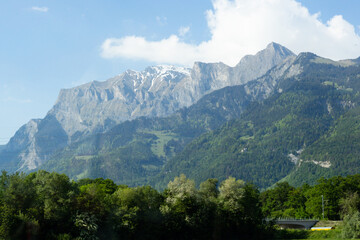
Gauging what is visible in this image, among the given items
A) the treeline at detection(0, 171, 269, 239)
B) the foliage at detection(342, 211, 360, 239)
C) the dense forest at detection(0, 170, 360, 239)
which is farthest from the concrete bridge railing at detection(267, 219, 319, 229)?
the treeline at detection(0, 171, 269, 239)

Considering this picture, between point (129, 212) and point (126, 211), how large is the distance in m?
0.75

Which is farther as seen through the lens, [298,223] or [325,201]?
[325,201]

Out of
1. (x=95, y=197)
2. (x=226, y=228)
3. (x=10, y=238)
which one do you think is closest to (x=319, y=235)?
(x=226, y=228)

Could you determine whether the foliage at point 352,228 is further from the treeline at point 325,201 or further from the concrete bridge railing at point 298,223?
the concrete bridge railing at point 298,223

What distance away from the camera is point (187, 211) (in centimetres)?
10069

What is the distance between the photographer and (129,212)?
9144cm

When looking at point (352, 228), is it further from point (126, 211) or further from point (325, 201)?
point (126, 211)

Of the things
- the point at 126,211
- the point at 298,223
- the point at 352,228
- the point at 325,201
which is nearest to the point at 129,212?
the point at 126,211

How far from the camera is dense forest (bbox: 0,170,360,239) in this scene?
83.9 metres

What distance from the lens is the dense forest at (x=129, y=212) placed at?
275ft

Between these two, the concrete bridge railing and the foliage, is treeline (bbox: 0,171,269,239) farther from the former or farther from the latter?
the concrete bridge railing

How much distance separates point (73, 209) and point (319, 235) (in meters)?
70.5

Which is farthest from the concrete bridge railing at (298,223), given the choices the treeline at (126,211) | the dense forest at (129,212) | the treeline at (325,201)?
the treeline at (126,211)

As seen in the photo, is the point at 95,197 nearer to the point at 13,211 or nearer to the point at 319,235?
the point at 13,211
